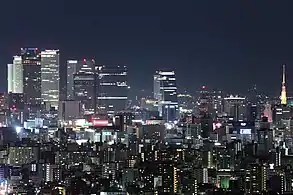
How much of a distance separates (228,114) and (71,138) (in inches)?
132

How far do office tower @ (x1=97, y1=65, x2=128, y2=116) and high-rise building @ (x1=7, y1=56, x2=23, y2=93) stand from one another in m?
1.89

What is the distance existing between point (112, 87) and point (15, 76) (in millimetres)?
2385

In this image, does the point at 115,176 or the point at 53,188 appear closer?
the point at 53,188

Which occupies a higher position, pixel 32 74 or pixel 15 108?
pixel 32 74

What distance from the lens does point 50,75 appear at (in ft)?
59.6

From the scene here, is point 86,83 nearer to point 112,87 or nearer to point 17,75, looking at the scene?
point 112,87

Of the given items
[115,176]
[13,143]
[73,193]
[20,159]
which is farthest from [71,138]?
[73,193]

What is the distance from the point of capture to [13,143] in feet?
36.4

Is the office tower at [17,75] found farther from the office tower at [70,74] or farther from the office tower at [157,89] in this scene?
the office tower at [157,89]

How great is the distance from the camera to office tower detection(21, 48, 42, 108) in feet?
56.5

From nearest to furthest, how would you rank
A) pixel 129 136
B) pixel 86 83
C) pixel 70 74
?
pixel 129 136
pixel 86 83
pixel 70 74

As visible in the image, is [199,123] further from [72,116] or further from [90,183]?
[90,183]

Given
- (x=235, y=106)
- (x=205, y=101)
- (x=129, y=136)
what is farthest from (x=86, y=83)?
(x=129, y=136)

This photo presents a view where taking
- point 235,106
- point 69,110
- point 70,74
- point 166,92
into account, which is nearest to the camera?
point 235,106
